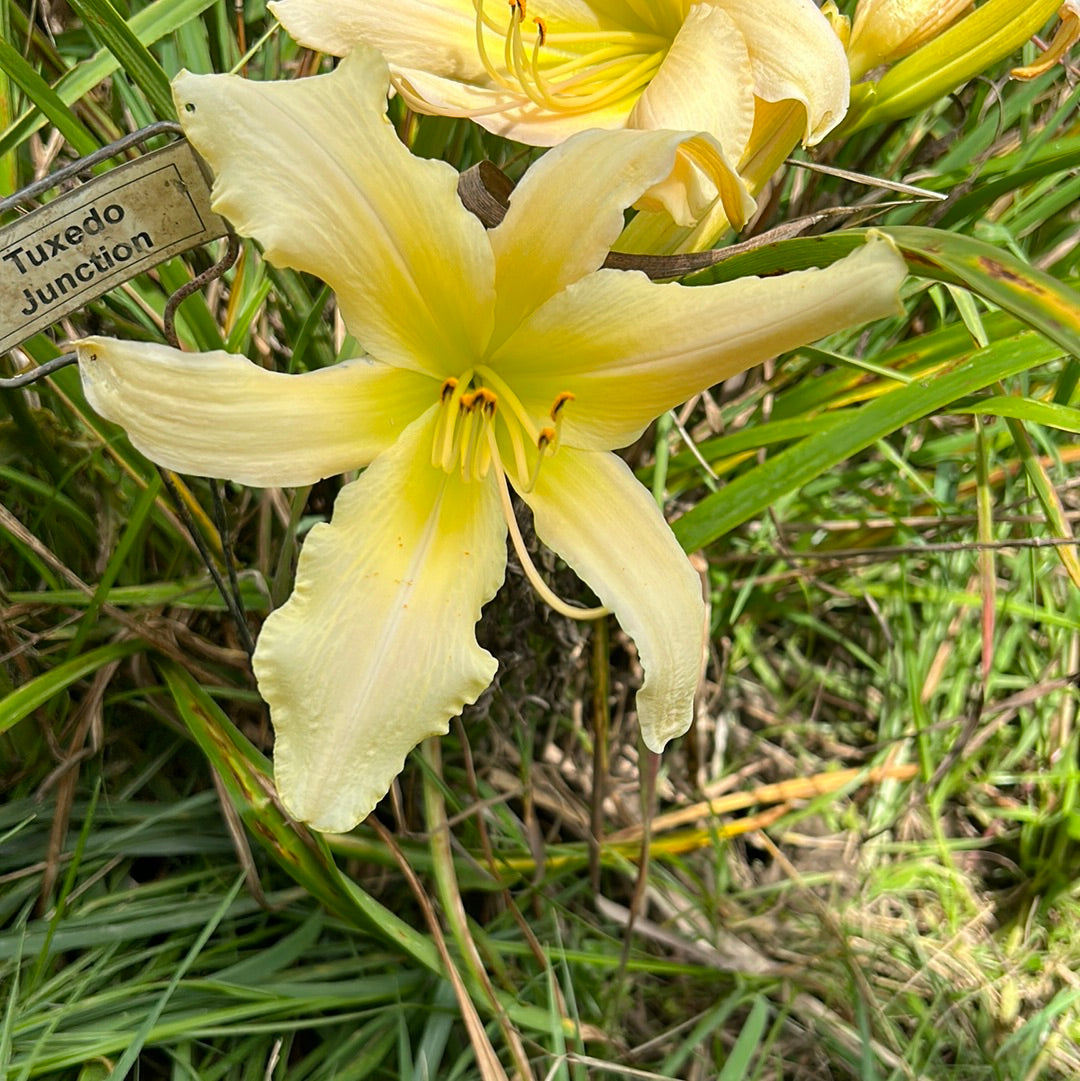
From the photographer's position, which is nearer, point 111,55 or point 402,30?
point 402,30

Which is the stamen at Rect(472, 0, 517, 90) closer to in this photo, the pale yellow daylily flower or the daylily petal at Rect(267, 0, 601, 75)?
Result: the daylily petal at Rect(267, 0, 601, 75)

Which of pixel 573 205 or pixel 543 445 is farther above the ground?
pixel 573 205

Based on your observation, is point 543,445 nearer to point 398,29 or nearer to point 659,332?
point 659,332

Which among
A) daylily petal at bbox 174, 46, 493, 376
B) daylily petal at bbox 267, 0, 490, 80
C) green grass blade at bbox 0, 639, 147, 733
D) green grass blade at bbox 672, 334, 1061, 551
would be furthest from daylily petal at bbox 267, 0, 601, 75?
green grass blade at bbox 0, 639, 147, 733

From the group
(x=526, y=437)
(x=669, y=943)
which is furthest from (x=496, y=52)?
(x=669, y=943)

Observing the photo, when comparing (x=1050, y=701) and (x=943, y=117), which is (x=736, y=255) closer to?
(x=943, y=117)

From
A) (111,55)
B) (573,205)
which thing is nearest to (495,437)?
(573,205)
